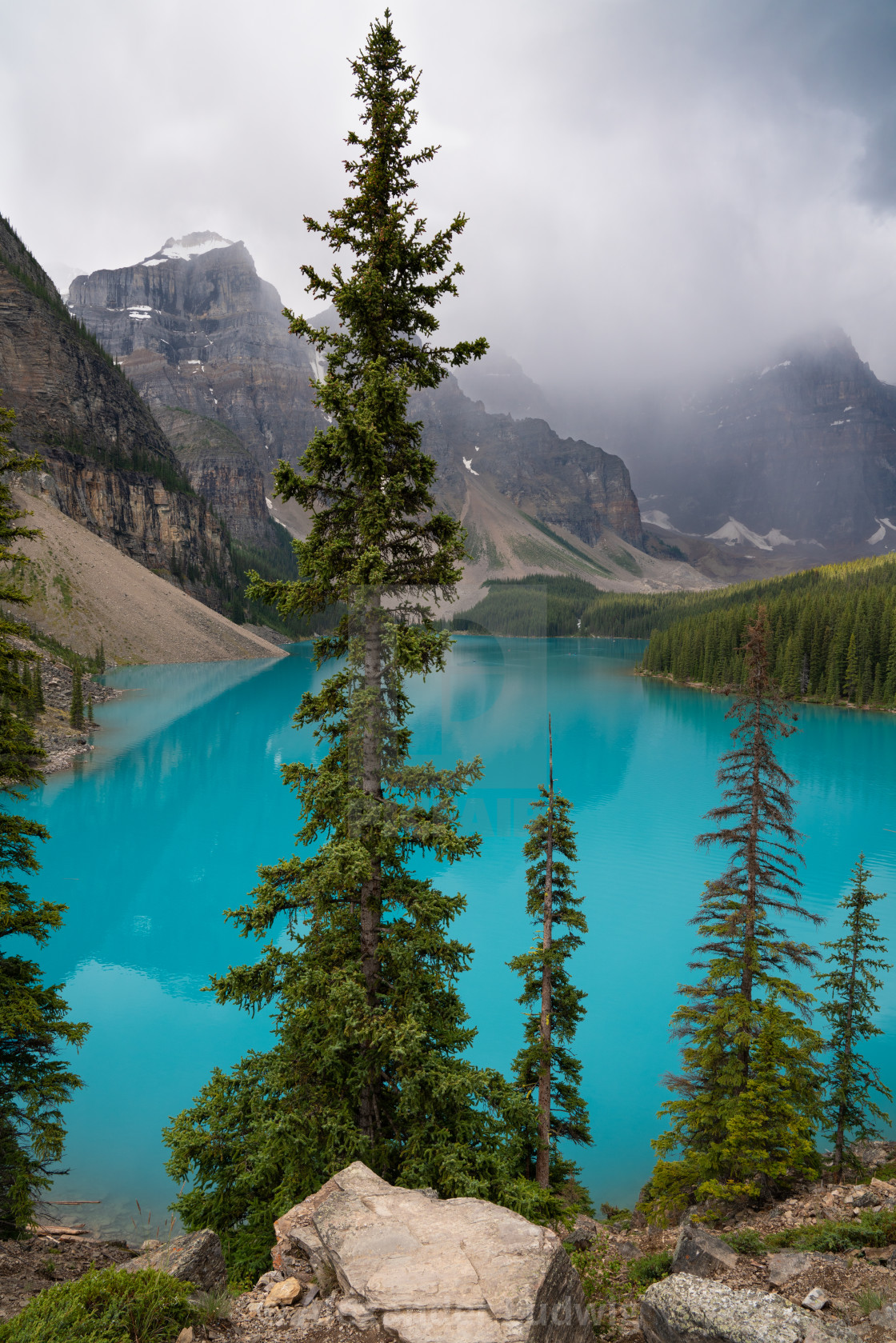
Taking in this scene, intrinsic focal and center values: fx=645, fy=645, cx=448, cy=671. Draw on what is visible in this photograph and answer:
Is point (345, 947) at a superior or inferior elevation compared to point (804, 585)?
inferior

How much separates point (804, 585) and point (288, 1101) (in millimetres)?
147445

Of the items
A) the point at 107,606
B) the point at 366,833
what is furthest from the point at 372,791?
the point at 107,606

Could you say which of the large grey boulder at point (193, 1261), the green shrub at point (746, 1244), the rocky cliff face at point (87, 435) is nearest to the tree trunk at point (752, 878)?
the green shrub at point (746, 1244)

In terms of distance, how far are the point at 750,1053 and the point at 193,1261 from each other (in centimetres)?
1012

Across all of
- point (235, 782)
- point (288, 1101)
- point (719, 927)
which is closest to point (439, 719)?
point (235, 782)

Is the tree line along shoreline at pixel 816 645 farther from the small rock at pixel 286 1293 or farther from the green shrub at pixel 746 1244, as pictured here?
the small rock at pixel 286 1293

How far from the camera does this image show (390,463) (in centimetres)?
848

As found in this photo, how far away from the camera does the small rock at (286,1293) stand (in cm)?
551

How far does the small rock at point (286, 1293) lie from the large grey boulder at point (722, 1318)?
9.96 feet

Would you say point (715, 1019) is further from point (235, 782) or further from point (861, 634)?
point (861, 634)

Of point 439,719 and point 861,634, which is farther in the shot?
point 861,634

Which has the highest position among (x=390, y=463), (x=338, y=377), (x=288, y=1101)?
(x=338, y=377)

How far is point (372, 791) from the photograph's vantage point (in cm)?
830

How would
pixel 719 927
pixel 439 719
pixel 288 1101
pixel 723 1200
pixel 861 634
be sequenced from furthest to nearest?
pixel 861 634 → pixel 439 719 → pixel 719 927 → pixel 723 1200 → pixel 288 1101
